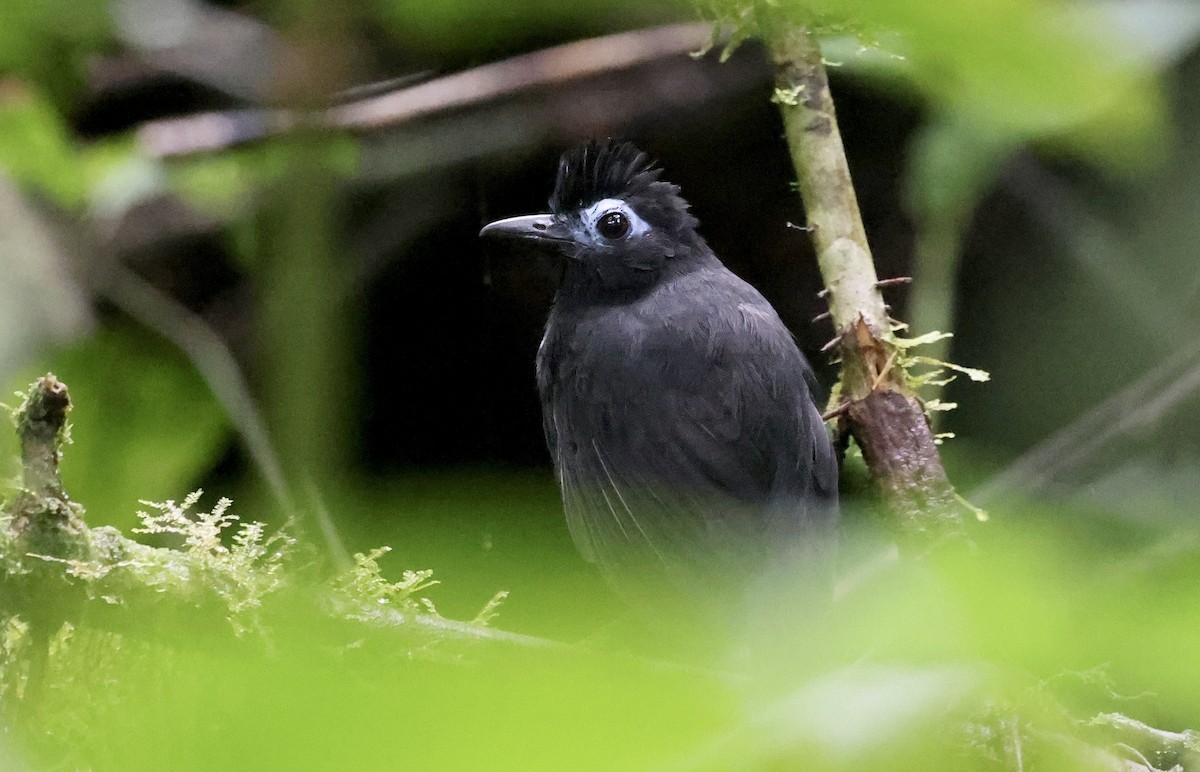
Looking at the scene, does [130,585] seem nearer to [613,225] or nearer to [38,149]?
[613,225]

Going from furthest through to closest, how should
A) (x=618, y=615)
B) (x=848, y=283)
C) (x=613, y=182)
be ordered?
(x=613, y=182)
(x=848, y=283)
(x=618, y=615)

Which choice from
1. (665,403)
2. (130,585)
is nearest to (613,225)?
(665,403)

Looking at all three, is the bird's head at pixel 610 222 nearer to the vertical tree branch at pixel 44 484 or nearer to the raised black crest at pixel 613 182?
the raised black crest at pixel 613 182

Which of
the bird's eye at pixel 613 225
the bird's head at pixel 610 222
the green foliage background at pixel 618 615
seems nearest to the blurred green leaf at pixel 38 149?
the bird's head at pixel 610 222

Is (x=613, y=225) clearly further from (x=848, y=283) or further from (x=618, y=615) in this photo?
(x=618, y=615)

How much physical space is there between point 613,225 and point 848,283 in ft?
2.71

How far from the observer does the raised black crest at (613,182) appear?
3699mm

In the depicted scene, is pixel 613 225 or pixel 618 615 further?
pixel 613 225

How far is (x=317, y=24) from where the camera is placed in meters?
1.06

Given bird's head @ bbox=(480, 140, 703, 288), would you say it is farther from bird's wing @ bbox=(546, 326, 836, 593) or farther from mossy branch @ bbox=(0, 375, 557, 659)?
mossy branch @ bbox=(0, 375, 557, 659)

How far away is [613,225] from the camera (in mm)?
3758

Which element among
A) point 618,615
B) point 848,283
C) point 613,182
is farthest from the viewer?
point 613,182

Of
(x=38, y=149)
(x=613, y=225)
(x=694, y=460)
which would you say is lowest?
(x=694, y=460)

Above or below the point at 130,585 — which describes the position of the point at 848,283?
above
